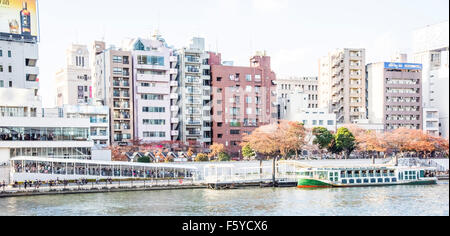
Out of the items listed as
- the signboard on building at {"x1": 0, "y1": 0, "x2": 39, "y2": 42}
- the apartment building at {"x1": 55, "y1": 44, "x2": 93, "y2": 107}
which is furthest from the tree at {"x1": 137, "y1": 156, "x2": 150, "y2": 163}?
the apartment building at {"x1": 55, "y1": 44, "x2": 93, "y2": 107}

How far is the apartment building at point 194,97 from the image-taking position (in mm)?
56875

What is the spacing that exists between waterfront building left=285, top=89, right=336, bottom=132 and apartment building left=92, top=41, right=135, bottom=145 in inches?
787

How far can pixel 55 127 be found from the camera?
3975 cm

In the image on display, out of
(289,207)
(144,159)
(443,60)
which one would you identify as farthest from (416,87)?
(289,207)

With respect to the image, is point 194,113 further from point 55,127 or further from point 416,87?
point 416,87

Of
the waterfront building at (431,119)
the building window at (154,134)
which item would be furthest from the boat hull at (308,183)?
the waterfront building at (431,119)

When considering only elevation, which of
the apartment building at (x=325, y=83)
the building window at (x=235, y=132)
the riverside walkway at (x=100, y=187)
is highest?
the apartment building at (x=325, y=83)

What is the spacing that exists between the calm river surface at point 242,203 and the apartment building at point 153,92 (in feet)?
63.3

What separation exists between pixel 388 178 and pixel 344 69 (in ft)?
88.1

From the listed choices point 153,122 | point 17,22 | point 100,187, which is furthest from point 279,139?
point 17,22

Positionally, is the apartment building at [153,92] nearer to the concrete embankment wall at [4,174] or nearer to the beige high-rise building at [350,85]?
the concrete embankment wall at [4,174]

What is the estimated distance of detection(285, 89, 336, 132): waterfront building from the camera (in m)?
60.9

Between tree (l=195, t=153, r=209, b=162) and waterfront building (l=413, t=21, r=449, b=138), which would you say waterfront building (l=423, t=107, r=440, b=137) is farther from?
tree (l=195, t=153, r=209, b=162)
